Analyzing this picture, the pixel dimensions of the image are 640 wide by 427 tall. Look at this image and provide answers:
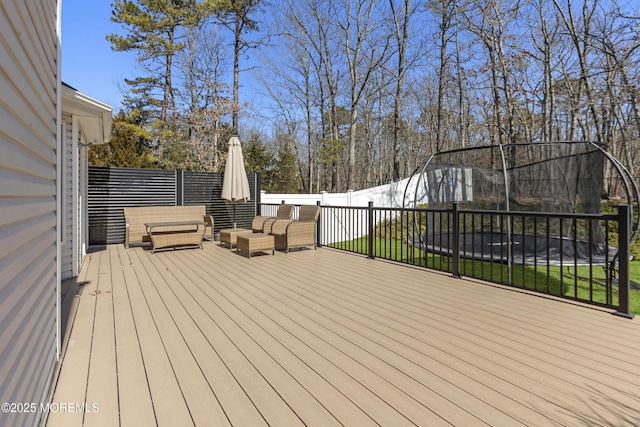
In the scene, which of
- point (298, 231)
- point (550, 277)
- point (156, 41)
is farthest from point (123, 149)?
point (550, 277)

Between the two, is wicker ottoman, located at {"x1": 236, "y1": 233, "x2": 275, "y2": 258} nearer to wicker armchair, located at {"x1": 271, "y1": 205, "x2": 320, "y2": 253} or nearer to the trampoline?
wicker armchair, located at {"x1": 271, "y1": 205, "x2": 320, "y2": 253}

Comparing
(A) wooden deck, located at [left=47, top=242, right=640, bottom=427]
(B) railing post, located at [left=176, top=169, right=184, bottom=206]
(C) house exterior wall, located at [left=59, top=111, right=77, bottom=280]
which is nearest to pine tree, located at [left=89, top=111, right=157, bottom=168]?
(B) railing post, located at [left=176, top=169, right=184, bottom=206]

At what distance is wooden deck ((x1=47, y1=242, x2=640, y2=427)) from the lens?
1629mm

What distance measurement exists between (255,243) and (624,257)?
4827 mm

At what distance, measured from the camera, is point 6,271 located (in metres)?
1.08

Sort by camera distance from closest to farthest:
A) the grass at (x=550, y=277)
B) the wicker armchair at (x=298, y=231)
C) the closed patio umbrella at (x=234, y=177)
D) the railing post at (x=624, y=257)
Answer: the railing post at (x=624, y=257) < the grass at (x=550, y=277) < the wicker armchair at (x=298, y=231) < the closed patio umbrella at (x=234, y=177)

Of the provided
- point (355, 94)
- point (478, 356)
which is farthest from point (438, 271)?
point (355, 94)

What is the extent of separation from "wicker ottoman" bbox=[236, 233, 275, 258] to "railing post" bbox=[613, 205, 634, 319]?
15.6 feet

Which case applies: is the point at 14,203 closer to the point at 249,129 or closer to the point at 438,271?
the point at 438,271

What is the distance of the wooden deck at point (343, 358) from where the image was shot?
5.34 feet

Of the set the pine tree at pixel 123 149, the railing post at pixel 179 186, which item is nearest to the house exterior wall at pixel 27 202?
the railing post at pixel 179 186

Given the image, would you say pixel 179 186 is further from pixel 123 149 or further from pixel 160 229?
pixel 123 149

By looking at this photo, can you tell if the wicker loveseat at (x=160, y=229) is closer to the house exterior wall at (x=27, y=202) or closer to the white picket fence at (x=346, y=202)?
the white picket fence at (x=346, y=202)

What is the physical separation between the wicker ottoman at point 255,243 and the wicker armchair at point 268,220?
82 centimetres
